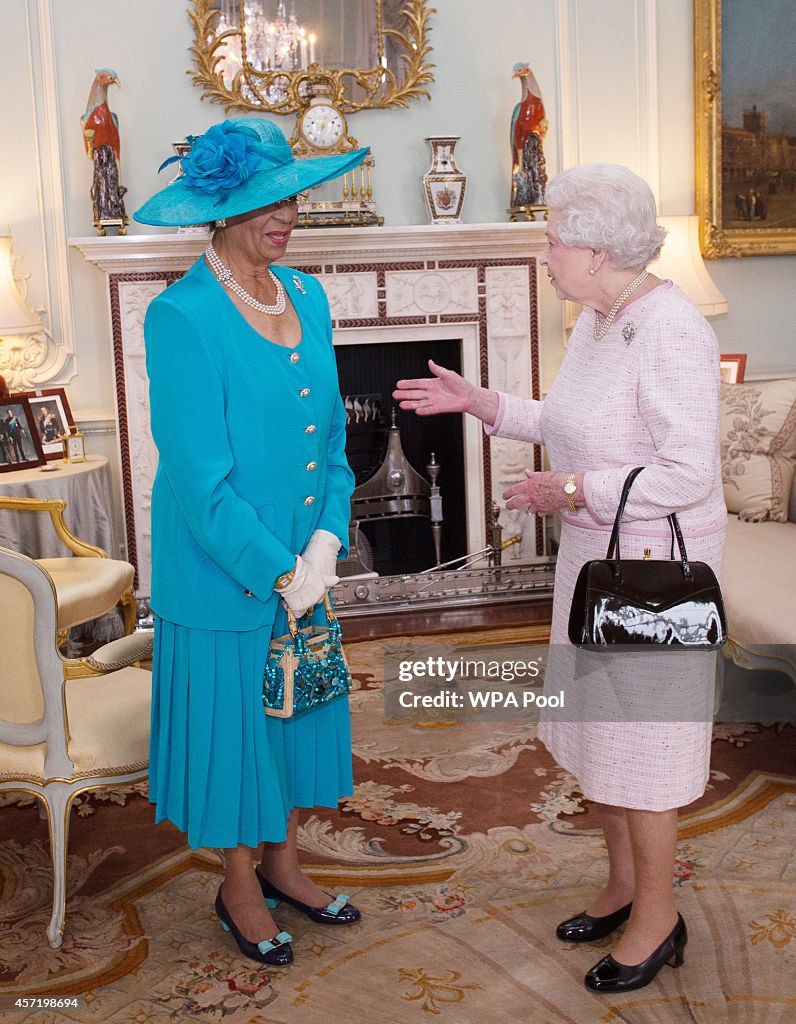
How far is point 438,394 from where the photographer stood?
8.33ft

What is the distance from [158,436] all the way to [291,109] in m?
3.41

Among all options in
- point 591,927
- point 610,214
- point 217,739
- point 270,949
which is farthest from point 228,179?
point 591,927

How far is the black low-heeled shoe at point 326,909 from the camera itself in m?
2.53

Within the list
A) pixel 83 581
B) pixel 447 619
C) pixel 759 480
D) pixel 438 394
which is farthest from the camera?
pixel 447 619

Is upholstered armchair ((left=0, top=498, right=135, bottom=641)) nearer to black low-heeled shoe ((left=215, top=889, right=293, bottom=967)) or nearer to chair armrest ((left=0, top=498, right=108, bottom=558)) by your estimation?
chair armrest ((left=0, top=498, right=108, bottom=558))

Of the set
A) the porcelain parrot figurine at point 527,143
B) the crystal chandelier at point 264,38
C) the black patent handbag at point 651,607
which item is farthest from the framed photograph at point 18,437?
the black patent handbag at point 651,607

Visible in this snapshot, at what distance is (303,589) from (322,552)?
12cm

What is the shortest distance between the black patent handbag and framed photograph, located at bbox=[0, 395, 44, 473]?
129 inches

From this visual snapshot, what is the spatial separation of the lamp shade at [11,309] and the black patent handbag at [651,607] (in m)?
3.40

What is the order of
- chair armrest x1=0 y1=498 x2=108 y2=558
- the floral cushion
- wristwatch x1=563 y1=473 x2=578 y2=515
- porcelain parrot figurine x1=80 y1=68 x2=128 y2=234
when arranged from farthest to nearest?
porcelain parrot figurine x1=80 y1=68 x2=128 y2=234
the floral cushion
chair armrest x1=0 y1=498 x2=108 y2=558
wristwatch x1=563 y1=473 x2=578 y2=515

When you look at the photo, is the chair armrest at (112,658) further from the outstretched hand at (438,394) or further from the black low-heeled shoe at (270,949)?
the outstretched hand at (438,394)

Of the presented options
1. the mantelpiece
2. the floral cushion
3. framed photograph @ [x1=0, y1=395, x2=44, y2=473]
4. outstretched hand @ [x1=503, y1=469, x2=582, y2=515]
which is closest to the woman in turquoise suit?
outstretched hand @ [x1=503, y1=469, x2=582, y2=515]

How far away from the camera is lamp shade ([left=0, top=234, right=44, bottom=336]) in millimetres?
4688

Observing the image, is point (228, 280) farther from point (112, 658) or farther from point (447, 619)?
point (447, 619)
